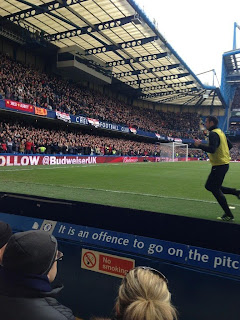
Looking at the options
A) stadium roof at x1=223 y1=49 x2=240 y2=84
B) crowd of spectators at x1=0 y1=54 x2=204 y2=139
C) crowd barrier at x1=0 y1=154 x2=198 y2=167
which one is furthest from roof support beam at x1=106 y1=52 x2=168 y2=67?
stadium roof at x1=223 y1=49 x2=240 y2=84

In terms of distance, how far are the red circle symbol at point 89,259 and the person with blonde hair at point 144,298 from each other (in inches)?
108

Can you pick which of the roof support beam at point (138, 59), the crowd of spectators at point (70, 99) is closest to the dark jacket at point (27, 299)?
the crowd of spectators at point (70, 99)

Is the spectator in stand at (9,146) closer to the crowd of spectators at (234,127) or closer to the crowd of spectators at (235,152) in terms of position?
the crowd of spectators at (235,152)

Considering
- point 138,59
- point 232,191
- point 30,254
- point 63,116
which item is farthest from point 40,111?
point 30,254

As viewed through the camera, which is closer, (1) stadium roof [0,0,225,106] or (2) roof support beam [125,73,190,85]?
(1) stadium roof [0,0,225,106]

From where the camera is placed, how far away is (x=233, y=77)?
6150 centimetres

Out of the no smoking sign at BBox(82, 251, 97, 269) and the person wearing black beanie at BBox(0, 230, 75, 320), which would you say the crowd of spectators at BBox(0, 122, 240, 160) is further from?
the person wearing black beanie at BBox(0, 230, 75, 320)

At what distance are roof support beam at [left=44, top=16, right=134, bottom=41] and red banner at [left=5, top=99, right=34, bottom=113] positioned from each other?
8.83m

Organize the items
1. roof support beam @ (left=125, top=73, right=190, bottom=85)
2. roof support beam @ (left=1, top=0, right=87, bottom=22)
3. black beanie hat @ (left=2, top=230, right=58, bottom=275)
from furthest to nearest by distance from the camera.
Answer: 1. roof support beam @ (left=125, top=73, right=190, bottom=85)
2. roof support beam @ (left=1, top=0, right=87, bottom=22)
3. black beanie hat @ (left=2, top=230, right=58, bottom=275)

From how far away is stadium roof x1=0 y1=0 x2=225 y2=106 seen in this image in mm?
23359

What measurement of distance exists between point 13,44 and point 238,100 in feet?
199

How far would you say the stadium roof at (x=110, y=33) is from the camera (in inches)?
920

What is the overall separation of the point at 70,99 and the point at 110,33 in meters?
10.2

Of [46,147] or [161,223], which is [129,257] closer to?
[161,223]
